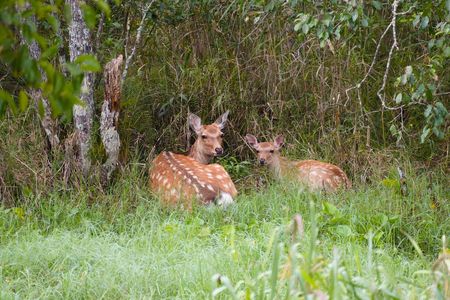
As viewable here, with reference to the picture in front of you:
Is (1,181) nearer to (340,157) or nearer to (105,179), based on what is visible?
(105,179)

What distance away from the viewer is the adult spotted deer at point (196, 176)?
23.8 ft

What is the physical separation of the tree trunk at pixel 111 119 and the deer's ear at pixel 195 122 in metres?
1.15

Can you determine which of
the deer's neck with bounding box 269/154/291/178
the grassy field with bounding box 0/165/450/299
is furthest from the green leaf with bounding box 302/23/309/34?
the deer's neck with bounding box 269/154/291/178

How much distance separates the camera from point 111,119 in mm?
7855

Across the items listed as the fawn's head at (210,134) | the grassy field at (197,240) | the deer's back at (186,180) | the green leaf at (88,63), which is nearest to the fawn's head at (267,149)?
the fawn's head at (210,134)

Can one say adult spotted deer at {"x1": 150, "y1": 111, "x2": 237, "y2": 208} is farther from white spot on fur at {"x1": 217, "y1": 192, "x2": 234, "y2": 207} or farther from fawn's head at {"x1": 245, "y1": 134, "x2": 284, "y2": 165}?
fawn's head at {"x1": 245, "y1": 134, "x2": 284, "y2": 165}

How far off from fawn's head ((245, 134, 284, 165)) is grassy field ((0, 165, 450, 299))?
72 centimetres

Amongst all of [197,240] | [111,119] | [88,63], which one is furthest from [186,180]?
[88,63]

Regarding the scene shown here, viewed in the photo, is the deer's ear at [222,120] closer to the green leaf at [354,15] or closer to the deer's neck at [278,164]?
the deer's neck at [278,164]

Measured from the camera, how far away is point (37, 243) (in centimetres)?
584

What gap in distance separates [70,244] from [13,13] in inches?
140

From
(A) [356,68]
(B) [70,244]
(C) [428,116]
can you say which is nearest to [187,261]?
(B) [70,244]

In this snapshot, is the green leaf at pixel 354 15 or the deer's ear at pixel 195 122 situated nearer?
the green leaf at pixel 354 15

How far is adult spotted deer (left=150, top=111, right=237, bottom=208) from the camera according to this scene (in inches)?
285
